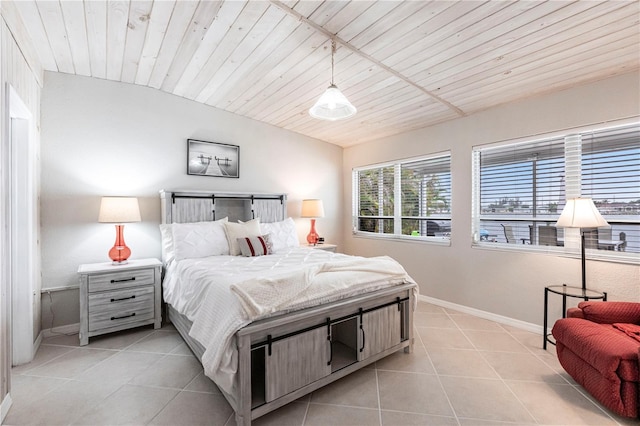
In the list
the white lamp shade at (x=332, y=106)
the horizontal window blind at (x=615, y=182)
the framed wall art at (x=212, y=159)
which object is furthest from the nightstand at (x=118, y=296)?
the horizontal window blind at (x=615, y=182)

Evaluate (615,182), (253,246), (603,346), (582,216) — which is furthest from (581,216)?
(253,246)

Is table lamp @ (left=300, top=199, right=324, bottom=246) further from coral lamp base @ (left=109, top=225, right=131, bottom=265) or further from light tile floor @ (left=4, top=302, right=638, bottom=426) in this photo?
coral lamp base @ (left=109, top=225, right=131, bottom=265)

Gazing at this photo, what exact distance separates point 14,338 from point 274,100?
11.4 feet

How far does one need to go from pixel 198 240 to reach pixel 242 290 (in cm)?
175

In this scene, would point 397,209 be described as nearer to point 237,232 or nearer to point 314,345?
point 237,232

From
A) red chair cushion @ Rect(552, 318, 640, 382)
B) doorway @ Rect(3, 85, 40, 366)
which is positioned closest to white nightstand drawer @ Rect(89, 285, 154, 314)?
doorway @ Rect(3, 85, 40, 366)

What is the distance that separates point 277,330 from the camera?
76.0 inches

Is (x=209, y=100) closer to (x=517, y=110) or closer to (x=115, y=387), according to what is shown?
(x=115, y=387)

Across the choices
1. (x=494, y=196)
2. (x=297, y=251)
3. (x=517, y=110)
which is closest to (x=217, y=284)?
(x=297, y=251)

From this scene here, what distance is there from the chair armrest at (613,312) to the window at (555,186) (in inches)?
28.9

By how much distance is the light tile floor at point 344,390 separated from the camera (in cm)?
190

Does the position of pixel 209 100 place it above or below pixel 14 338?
above

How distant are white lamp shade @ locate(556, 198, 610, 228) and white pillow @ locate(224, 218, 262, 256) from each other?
3.21m

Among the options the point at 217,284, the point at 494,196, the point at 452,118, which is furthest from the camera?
the point at 452,118
